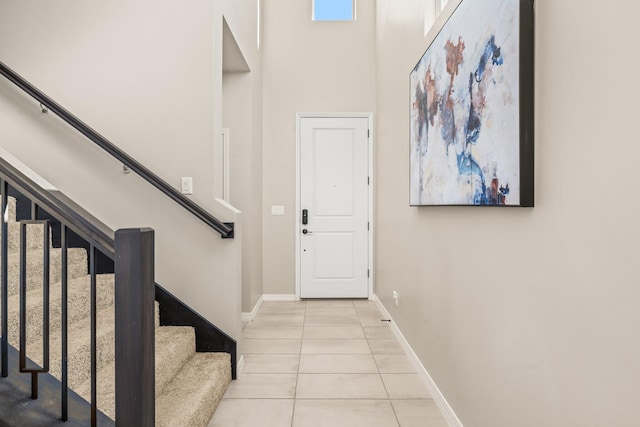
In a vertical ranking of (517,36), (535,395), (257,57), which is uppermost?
(257,57)

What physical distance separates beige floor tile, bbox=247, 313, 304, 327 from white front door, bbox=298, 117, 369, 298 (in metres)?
0.69

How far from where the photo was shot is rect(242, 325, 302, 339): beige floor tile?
343cm

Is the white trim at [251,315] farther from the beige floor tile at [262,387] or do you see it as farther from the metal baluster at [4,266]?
the metal baluster at [4,266]

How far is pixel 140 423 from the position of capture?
48.8 inches

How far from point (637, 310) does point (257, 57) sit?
4.19 m

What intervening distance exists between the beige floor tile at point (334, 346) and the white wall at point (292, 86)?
1.53 m

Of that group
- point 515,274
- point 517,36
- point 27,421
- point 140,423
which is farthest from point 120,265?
point 517,36

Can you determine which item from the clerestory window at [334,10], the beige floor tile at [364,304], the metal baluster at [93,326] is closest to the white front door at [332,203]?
the beige floor tile at [364,304]

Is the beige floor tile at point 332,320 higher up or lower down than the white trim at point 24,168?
lower down

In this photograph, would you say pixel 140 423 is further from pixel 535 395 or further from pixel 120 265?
pixel 535 395

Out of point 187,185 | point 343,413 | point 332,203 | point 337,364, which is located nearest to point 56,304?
point 187,185

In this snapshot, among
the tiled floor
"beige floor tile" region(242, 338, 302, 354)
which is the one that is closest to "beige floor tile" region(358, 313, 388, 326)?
the tiled floor

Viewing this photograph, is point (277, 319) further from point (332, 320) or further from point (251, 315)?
point (332, 320)

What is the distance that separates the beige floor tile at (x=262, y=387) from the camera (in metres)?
2.36
